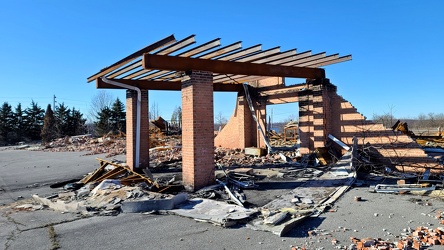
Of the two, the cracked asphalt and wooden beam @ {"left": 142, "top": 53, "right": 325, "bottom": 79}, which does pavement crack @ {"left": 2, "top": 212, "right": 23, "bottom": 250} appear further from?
wooden beam @ {"left": 142, "top": 53, "right": 325, "bottom": 79}

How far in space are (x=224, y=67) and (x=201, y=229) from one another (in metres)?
4.77

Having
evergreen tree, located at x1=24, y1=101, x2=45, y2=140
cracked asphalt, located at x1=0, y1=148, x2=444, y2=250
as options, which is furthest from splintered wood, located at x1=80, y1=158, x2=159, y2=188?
evergreen tree, located at x1=24, y1=101, x2=45, y2=140

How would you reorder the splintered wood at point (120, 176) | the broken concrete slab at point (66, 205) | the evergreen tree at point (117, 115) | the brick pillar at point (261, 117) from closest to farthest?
the broken concrete slab at point (66, 205), the splintered wood at point (120, 176), the brick pillar at point (261, 117), the evergreen tree at point (117, 115)

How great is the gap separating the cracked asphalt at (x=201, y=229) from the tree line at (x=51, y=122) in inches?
1345

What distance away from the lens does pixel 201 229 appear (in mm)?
5281

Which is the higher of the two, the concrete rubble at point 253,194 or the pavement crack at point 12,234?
the concrete rubble at point 253,194

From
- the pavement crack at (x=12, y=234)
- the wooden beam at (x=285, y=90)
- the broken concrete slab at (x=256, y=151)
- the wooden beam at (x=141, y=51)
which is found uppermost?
the wooden beam at (x=141, y=51)

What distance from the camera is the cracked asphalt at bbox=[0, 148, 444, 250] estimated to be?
466 cm

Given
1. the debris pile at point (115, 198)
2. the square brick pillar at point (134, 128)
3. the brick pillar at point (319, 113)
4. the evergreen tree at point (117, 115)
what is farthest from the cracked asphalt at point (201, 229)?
the evergreen tree at point (117, 115)

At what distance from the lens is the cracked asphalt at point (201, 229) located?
466 cm

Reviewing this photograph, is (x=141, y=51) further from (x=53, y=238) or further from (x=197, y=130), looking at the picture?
(x=53, y=238)

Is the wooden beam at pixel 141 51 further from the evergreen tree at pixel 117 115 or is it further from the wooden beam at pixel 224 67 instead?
the evergreen tree at pixel 117 115

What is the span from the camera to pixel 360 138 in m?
10.4

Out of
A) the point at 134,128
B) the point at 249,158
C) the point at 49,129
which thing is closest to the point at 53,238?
the point at 134,128
